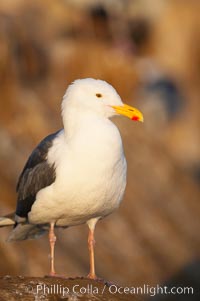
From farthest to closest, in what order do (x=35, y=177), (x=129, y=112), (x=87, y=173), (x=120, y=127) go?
1. (x=120, y=127)
2. (x=35, y=177)
3. (x=129, y=112)
4. (x=87, y=173)

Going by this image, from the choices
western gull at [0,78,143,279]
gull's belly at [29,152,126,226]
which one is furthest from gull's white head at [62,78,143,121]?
gull's belly at [29,152,126,226]

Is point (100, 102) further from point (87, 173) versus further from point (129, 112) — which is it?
point (87, 173)

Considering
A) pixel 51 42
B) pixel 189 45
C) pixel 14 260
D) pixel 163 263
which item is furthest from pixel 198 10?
pixel 14 260

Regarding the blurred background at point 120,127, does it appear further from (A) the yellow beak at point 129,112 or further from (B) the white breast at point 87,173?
(A) the yellow beak at point 129,112

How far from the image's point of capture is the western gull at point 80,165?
418 inches

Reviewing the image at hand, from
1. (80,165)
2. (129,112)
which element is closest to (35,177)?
(80,165)

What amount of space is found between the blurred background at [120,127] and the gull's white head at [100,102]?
4589 mm

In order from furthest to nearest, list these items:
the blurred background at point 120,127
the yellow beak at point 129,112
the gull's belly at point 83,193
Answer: the blurred background at point 120,127 < the yellow beak at point 129,112 < the gull's belly at point 83,193

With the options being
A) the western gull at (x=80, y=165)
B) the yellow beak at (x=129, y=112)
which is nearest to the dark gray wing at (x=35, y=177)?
the western gull at (x=80, y=165)

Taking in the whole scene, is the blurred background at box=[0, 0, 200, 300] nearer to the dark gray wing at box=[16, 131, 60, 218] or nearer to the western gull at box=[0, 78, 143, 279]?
the dark gray wing at box=[16, 131, 60, 218]

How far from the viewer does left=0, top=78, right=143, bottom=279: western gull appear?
10.6 m

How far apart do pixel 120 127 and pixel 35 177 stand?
13.5 metres

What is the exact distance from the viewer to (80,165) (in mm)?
10594

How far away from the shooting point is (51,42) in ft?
124
